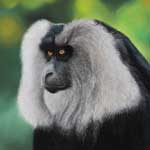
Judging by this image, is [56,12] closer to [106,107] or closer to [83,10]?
[83,10]

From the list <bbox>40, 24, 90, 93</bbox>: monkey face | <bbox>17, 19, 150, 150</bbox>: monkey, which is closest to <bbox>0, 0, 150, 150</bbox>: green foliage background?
<bbox>17, 19, 150, 150</bbox>: monkey

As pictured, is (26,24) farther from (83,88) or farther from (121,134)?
(121,134)

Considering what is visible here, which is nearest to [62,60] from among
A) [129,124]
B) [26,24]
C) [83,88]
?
[83,88]

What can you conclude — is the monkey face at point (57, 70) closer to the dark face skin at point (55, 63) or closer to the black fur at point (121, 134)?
the dark face skin at point (55, 63)

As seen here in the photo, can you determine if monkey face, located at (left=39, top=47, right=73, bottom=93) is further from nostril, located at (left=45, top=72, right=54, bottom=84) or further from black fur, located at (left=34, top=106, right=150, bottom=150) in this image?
black fur, located at (left=34, top=106, right=150, bottom=150)

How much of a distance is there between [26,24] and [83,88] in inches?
17.1

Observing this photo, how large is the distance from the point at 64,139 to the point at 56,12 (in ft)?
2.05

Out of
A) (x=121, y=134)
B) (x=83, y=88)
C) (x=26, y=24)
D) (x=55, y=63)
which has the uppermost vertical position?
(x=26, y=24)

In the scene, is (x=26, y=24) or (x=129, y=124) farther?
(x=26, y=24)

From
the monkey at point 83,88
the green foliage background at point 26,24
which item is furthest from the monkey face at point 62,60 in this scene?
the green foliage background at point 26,24

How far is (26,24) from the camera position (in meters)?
3.05

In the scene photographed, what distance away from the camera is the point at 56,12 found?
304cm

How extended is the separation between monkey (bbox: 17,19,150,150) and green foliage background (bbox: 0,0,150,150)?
4 centimetres

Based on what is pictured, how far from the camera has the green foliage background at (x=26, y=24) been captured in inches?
118
